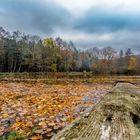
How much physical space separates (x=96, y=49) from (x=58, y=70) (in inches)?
2433

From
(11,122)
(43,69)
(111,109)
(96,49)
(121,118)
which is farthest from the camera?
(96,49)

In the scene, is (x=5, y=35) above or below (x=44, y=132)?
above

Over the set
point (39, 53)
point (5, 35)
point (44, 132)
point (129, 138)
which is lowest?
point (44, 132)

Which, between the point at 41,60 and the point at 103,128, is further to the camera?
the point at 41,60

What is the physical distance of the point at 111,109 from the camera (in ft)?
7.43

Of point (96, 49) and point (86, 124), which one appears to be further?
point (96, 49)

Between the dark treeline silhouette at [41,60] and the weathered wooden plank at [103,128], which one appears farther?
the dark treeline silhouette at [41,60]

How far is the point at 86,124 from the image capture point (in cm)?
174

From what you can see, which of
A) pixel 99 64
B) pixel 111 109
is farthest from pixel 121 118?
pixel 99 64

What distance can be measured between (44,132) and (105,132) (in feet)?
10.4

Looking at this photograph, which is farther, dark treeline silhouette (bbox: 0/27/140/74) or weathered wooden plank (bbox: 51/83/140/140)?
dark treeline silhouette (bbox: 0/27/140/74)

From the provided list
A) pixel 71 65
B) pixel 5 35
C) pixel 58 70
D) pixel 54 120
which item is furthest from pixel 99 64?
pixel 54 120

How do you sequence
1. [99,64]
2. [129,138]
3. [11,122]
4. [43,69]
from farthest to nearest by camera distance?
[99,64], [43,69], [11,122], [129,138]

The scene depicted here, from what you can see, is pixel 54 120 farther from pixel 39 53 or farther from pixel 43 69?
pixel 43 69
